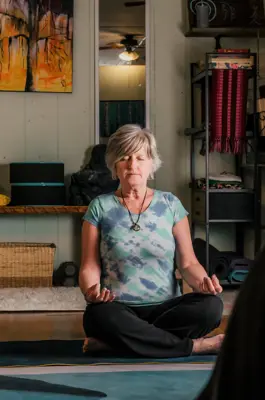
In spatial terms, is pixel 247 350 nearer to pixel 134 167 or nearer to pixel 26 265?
pixel 134 167

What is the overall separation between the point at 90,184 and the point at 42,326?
4.31 feet

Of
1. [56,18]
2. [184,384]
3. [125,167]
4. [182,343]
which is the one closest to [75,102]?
[56,18]

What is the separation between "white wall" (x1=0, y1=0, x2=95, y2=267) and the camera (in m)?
4.62

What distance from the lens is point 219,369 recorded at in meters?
0.33

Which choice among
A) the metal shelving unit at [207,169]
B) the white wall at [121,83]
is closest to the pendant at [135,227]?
the metal shelving unit at [207,169]

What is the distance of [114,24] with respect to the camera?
183 inches

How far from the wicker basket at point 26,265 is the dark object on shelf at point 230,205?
1024 millimetres

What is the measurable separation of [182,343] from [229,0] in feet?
9.47

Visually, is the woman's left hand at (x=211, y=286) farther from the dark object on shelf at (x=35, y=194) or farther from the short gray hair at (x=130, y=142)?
the dark object on shelf at (x=35, y=194)

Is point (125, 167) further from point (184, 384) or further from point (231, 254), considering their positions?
point (231, 254)

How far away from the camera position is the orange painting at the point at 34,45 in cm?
456

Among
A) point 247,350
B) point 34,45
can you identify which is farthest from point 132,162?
point 34,45

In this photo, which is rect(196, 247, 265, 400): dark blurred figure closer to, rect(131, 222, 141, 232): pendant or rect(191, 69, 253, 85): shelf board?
rect(131, 222, 141, 232): pendant

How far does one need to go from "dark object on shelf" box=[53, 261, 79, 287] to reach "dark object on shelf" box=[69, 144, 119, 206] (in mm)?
420
